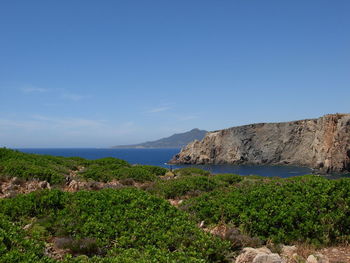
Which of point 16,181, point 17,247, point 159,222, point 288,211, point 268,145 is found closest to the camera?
point 17,247

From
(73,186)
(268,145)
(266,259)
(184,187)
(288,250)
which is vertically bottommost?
(268,145)

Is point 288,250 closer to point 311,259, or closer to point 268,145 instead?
point 311,259

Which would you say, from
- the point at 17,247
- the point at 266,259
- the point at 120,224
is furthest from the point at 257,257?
the point at 17,247

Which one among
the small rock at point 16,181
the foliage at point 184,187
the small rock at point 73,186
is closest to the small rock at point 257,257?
the foliage at point 184,187

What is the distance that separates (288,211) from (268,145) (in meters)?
121

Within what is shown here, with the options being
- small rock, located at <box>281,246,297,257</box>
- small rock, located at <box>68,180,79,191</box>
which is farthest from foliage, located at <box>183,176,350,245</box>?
small rock, located at <box>68,180,79,191</box>

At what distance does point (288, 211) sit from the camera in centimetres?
845

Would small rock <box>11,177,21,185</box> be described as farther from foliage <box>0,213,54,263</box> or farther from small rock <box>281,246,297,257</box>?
small rock <box>281,246,297,257</box>

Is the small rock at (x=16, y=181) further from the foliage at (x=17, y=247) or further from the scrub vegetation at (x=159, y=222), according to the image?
the foliage at (x=17, y=247)

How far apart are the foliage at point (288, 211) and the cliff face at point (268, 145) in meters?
89.5

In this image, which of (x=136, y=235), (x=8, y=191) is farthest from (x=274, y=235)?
(x=8, y=191)

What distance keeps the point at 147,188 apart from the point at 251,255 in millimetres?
8762

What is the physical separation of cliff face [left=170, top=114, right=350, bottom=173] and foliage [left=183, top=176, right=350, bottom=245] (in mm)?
89500

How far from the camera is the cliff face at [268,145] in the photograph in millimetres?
96125
